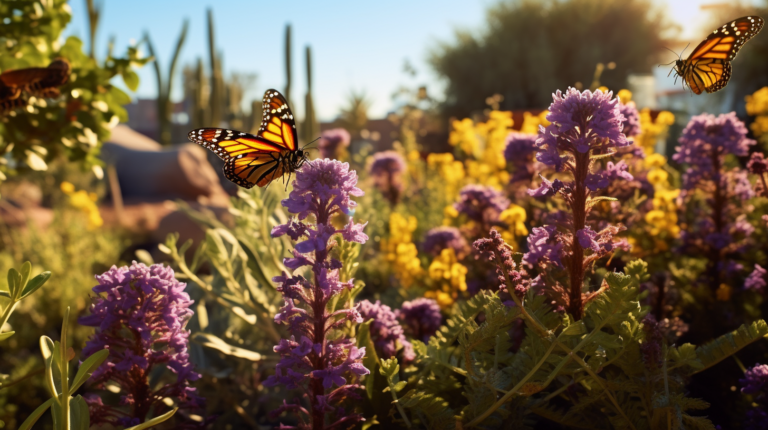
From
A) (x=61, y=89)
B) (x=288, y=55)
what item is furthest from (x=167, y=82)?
(x=61, y=89)

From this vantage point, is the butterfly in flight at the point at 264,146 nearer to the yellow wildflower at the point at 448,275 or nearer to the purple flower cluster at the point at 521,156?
the yellow wildflower at the point at 448,275

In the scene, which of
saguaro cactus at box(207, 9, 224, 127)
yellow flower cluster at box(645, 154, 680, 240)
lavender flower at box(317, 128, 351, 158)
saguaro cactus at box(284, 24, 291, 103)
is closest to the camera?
yellow flower cluster at box(645, 154, 680, 240)

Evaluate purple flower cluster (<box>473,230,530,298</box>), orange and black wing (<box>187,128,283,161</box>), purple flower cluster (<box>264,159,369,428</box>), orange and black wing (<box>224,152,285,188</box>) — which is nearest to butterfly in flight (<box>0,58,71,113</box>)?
orange and black wing (<box>187,128,283,161</box>)

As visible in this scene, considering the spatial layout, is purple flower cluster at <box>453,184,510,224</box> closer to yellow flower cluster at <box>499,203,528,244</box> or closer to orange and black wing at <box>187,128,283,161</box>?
yellow flower cluster at <box>499,203,528,244</box>

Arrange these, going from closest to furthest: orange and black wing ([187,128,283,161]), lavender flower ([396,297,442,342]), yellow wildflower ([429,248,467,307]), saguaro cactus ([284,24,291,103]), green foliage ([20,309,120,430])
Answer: green foliage ([20,309,120,430])
orange and black wing ([187,128,283,161])
lavender flower ([396,297,442,342])
yellow wildflower ([429,248,467,307])
saguaro cactus ([284,24,291,103])

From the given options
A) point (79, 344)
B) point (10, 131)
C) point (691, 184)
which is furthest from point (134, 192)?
point (691, 184)

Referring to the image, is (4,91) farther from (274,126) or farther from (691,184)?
(691,184)

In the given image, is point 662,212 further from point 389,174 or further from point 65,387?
point 65,387
